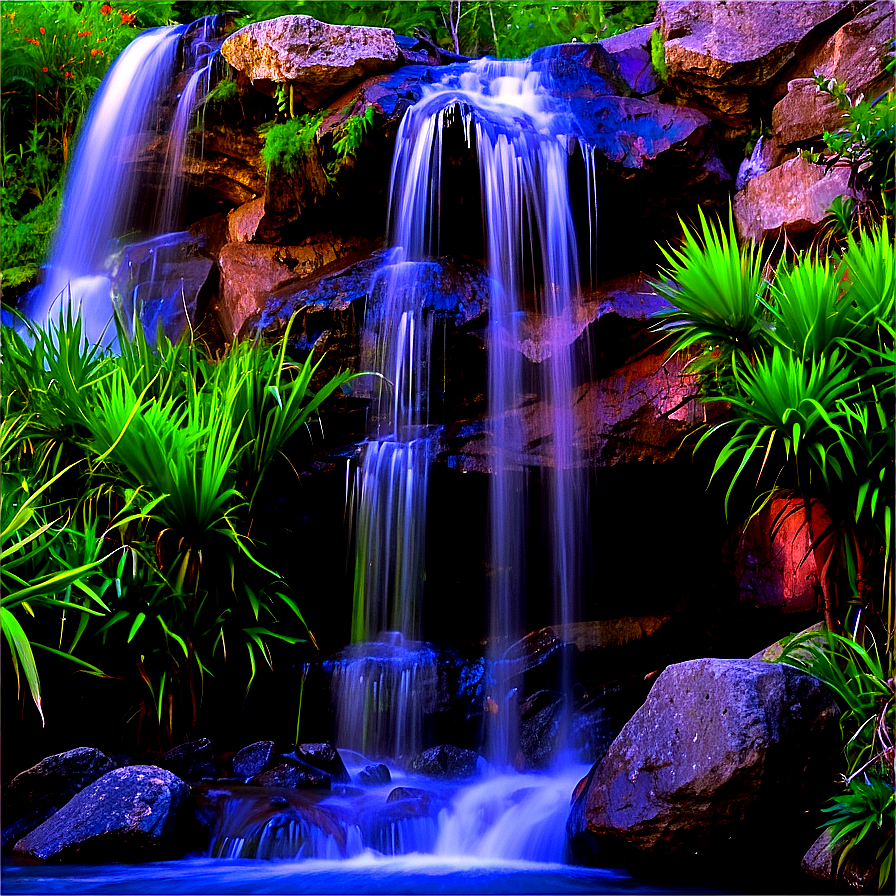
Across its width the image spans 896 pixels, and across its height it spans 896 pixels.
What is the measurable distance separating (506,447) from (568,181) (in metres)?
2.02

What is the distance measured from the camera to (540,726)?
4855 millimetres

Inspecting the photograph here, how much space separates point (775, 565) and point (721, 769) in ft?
8.31

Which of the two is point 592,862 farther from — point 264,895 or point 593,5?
point 593,5

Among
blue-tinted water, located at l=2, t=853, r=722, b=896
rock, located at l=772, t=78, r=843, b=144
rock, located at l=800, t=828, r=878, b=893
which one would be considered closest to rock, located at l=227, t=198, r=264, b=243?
rock, located at l=772, t=78, r=843, b=144

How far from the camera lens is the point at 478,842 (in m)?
3.65

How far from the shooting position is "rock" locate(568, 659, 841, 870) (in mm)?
3068

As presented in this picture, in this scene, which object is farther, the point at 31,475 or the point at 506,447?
the point at 506,447

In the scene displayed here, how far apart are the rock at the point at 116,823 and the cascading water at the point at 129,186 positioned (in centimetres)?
465

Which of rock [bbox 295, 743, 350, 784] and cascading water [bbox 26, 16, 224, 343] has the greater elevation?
cascading water [bbox 26, 16, 224, 343]

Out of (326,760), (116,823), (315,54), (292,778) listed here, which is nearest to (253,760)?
(292,778)

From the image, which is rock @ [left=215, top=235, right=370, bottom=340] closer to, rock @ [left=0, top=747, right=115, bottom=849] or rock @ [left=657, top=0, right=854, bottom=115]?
rock @ [left=657, top=0, right=854, bottom=115]

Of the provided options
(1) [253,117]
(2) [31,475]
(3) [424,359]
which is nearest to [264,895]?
(2) [31,475]

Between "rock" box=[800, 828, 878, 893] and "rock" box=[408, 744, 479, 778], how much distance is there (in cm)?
174

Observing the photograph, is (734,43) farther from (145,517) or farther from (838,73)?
(145,517)
